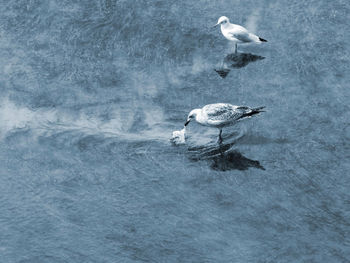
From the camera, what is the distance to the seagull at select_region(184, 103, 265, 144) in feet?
32.3

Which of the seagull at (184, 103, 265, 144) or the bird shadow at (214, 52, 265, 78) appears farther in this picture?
the bird shadow at (214, 52, 265, 78)

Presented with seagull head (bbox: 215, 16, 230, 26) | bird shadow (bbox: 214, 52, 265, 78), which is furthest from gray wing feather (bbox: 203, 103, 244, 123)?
seagull head (bbox: 215, 16, 230, 26)

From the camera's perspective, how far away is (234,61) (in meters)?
12.1

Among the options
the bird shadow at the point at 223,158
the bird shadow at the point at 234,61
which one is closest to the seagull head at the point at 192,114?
the bird shadow at the point at 223,158

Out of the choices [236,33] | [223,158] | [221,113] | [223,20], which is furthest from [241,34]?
[223,158]

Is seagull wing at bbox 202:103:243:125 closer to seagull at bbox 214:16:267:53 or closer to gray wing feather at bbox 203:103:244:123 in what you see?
gray wing feather at bbox 203:103:244:123

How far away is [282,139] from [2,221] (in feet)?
15.3

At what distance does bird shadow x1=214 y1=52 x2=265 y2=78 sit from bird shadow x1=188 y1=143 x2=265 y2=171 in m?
2.23

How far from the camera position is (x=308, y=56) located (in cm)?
1188

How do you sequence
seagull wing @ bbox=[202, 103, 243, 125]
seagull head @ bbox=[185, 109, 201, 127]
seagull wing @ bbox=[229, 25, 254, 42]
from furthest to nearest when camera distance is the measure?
seagull wing @ bbox=[229, 25, 254, 42] → seagull head @ bbox=[185, 109, 201, 127] → seagull wing @ bbox=[202, 103, 243, 125]

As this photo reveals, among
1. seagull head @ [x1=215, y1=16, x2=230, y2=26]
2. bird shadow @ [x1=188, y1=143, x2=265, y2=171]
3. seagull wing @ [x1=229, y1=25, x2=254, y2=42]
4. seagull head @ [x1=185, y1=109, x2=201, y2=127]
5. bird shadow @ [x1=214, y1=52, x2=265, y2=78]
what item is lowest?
bird shadow @ [x1=188, y1=143, x2=265, y2=171]

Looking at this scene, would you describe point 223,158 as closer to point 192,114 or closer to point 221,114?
point 221,114

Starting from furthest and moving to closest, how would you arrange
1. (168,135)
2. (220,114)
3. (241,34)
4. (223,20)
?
(223,20) < (241,34) < (168,135) < (220,114)

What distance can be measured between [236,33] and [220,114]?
272cm
